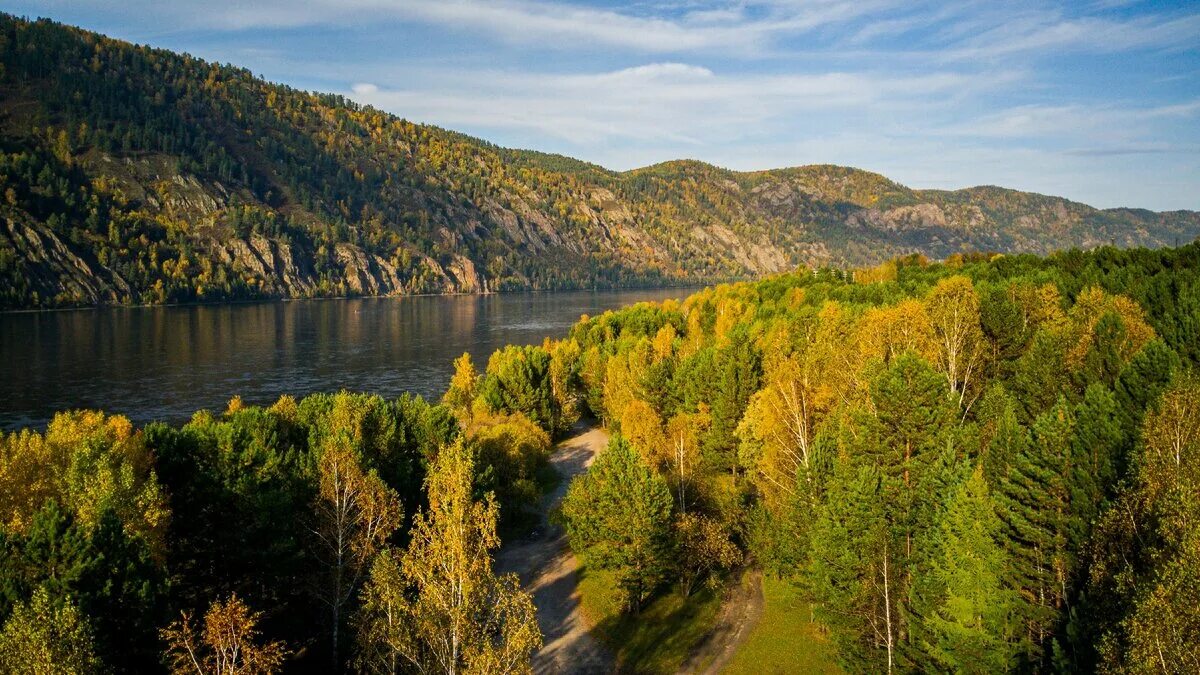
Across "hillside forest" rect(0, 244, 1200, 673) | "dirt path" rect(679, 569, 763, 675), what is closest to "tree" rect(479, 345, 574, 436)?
"hillside forest" rect(0, 244, 1200, 673)

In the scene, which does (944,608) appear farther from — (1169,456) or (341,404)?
(341,404)

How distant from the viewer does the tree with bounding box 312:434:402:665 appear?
34125 millimetres

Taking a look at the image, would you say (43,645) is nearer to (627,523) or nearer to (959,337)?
(627,523)

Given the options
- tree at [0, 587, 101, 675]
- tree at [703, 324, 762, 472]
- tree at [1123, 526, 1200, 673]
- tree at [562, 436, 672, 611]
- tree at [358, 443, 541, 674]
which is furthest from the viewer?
tree at [703, 324, 762, 472]

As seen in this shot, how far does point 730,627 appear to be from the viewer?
130 feet

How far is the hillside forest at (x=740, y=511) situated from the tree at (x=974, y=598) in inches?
4.1

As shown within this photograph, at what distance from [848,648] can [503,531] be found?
28.6 m

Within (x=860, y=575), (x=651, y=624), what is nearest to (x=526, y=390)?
(x=651, y=624)

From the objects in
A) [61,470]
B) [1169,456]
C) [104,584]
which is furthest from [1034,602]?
[61,470]

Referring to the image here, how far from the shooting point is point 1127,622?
1831cm

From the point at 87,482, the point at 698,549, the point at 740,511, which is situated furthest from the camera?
the point at 740,511

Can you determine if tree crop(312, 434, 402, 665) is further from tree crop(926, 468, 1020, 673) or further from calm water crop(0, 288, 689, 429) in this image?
calm water crop(0, 288, 689, 429)

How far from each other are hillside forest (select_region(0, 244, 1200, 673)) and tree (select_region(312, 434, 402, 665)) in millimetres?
205

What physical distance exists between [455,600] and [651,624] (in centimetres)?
2105
